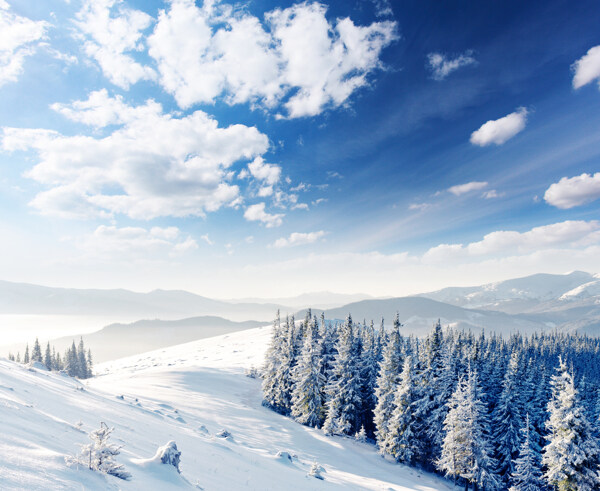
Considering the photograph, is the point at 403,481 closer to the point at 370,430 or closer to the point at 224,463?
the point at 370,430

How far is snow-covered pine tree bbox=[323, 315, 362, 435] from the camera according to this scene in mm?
40131

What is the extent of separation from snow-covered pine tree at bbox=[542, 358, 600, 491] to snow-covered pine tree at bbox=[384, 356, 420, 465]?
12889 mm

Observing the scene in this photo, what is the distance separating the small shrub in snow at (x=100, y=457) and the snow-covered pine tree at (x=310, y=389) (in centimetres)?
3932

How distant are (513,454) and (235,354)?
104587 mm

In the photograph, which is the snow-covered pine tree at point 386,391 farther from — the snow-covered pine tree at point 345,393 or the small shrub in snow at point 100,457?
the small shrub in snow at point 100,457

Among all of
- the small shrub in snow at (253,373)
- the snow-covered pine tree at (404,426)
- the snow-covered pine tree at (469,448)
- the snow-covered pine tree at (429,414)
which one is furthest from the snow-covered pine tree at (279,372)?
the snow-covered pine tree at (469,448)

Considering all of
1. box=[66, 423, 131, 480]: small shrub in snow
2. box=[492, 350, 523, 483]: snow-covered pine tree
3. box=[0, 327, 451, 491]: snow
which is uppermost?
box=[66, 423, 131, 480]: small shrub in snow

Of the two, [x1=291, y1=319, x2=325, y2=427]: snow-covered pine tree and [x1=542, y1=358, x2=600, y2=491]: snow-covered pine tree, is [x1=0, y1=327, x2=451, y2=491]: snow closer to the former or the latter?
[x1=291, y1=319, x2=325, y2=427]: snow-covered pine tree

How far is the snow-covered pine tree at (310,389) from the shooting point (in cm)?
4309

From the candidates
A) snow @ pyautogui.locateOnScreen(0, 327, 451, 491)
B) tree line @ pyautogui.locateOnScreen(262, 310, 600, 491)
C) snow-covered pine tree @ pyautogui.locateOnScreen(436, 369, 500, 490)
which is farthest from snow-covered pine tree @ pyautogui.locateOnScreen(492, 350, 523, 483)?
snow @ pyautogui.locateOnScreen(0, 327, 451, 491)

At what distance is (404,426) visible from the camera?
35.8 metres

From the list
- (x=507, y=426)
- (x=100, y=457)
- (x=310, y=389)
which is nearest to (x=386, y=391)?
(x=310, y=389)

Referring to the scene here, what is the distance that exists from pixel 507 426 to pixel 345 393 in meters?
20.0

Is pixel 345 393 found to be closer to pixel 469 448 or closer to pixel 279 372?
pixel 279 372
